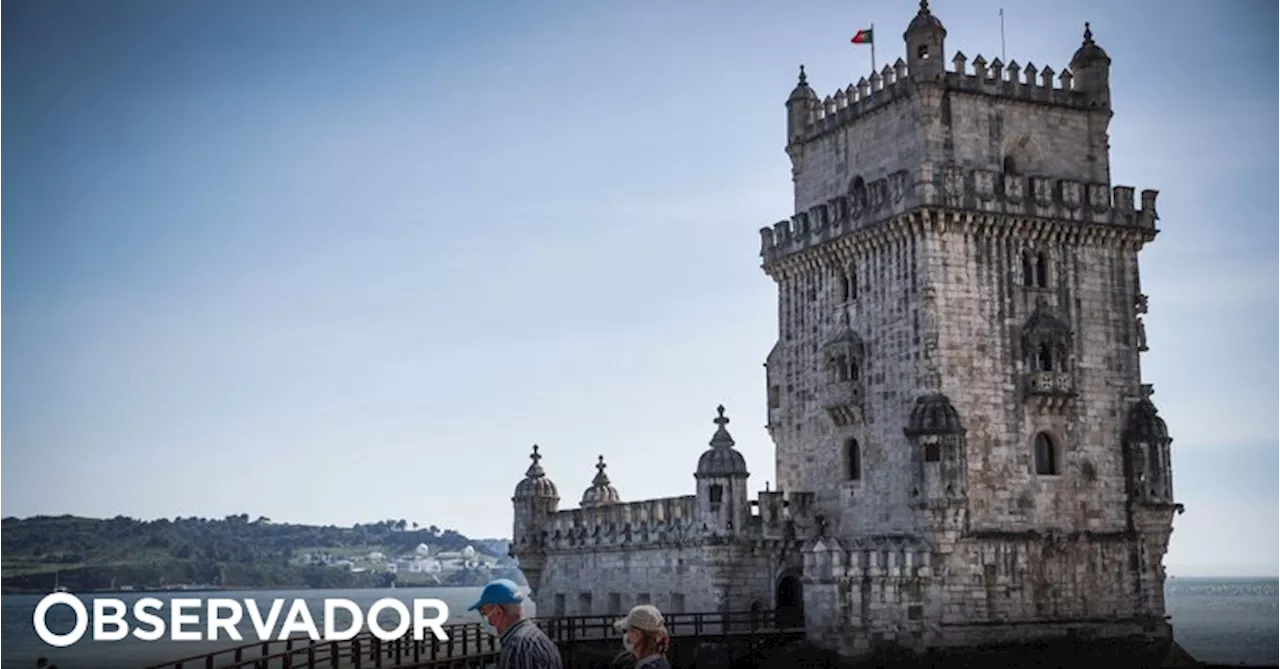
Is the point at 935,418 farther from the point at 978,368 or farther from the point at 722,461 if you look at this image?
the point at 722,461

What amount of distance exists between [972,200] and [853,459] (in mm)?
9722

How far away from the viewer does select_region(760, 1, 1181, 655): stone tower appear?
52.8 metres

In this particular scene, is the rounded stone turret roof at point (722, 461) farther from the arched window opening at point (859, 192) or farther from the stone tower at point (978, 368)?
the arched window opening at point (859, 192)

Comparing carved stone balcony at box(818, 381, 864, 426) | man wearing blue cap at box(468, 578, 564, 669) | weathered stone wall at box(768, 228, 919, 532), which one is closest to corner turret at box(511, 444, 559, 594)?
weathered stone wall at box(768, 228, 919, 532)

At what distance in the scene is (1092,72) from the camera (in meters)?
58.8

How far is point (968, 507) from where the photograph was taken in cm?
5309

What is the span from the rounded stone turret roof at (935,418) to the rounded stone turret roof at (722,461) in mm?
7266

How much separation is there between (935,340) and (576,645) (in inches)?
636

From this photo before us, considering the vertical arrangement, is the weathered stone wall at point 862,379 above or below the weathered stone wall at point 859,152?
below

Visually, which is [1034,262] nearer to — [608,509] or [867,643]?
[867,643]

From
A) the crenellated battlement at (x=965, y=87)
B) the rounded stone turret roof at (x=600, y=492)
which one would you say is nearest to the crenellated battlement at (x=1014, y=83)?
the crenellated battlement at (x=965, y=87)

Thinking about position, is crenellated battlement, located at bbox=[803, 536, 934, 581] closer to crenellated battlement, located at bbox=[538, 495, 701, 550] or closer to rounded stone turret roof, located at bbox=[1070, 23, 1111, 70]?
crenellated battlement, located at bbox=[538, 495, 701, 550]

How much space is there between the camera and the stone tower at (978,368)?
52750mm

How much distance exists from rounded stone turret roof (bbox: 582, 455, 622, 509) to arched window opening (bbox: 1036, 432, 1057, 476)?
23395 millimetres
